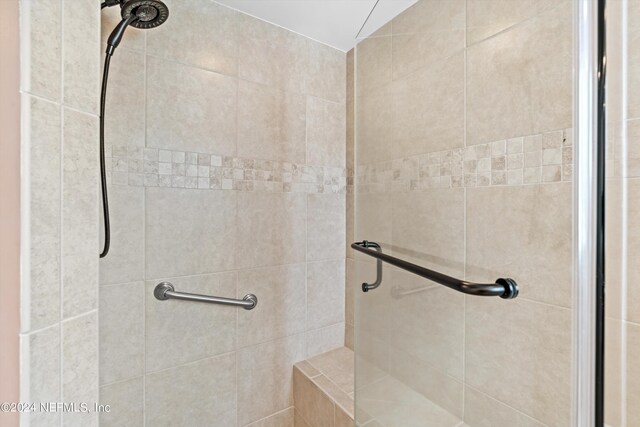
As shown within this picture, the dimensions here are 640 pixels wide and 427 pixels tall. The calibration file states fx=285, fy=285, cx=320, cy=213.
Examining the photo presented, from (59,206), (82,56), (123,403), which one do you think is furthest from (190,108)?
(123,403)

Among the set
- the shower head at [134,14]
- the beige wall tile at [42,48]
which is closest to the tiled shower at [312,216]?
the beige wall tile at [42,48]

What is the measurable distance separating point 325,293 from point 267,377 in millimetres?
477

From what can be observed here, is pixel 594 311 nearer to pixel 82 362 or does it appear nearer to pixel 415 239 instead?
pixel 415 239

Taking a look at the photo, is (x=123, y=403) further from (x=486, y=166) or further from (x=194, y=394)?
(x=486, y=166)

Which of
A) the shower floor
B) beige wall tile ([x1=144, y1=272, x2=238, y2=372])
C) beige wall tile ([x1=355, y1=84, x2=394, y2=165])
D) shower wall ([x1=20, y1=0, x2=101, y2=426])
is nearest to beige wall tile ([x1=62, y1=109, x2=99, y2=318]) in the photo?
shower wall ([x1=20, y1=0, x2=101, y2=426])

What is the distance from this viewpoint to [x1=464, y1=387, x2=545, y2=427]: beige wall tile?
Answer: 797 mm

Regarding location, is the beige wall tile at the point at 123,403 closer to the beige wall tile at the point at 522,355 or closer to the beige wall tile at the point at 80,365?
the beige wall tile at the point at 80,365

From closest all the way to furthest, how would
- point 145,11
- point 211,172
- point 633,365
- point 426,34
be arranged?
point 633,365 < point 145,11 < point 426,34 < point 211,172

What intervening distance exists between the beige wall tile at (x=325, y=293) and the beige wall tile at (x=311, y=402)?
0.82 ft

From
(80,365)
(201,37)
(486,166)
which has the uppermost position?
(201,37)

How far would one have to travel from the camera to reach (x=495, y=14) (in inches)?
31.9

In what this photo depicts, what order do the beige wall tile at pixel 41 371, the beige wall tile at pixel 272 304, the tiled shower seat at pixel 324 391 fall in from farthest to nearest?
the beige wall tile at pixel 272 304, the tiled shower seat at pixel 324 391, the beige wall tile at pixel 41 371

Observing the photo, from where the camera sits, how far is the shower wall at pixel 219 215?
1.02m

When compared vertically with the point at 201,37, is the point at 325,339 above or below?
below
